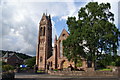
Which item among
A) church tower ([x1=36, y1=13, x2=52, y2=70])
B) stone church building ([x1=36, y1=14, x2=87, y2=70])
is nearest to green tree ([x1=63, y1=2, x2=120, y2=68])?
stone church building ([x1=36, y1=14, x2=87, y2=70])

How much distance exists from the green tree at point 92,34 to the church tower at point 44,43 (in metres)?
27.6

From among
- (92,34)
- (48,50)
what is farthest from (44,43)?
(92,34)

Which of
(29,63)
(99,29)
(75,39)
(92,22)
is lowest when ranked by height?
(29,63)

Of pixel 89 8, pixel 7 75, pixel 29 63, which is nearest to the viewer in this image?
pixel 7 75

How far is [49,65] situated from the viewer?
172ft

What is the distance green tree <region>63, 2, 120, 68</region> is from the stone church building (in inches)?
698

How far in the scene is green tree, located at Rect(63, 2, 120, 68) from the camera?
83.9 feet

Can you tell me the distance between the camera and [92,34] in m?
25.5

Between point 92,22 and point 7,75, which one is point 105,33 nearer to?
point 92,22

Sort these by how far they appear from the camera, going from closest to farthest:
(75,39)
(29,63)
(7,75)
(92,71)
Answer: (7,75) → (92,71) → (75,39) → (29,63)

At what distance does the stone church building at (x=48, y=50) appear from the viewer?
49.2 m

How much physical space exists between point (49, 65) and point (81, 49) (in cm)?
2745

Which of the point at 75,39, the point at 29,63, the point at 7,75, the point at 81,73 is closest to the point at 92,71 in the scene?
the point at 81,73

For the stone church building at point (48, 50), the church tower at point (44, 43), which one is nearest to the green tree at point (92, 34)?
the stone church building at point (48, 50)
